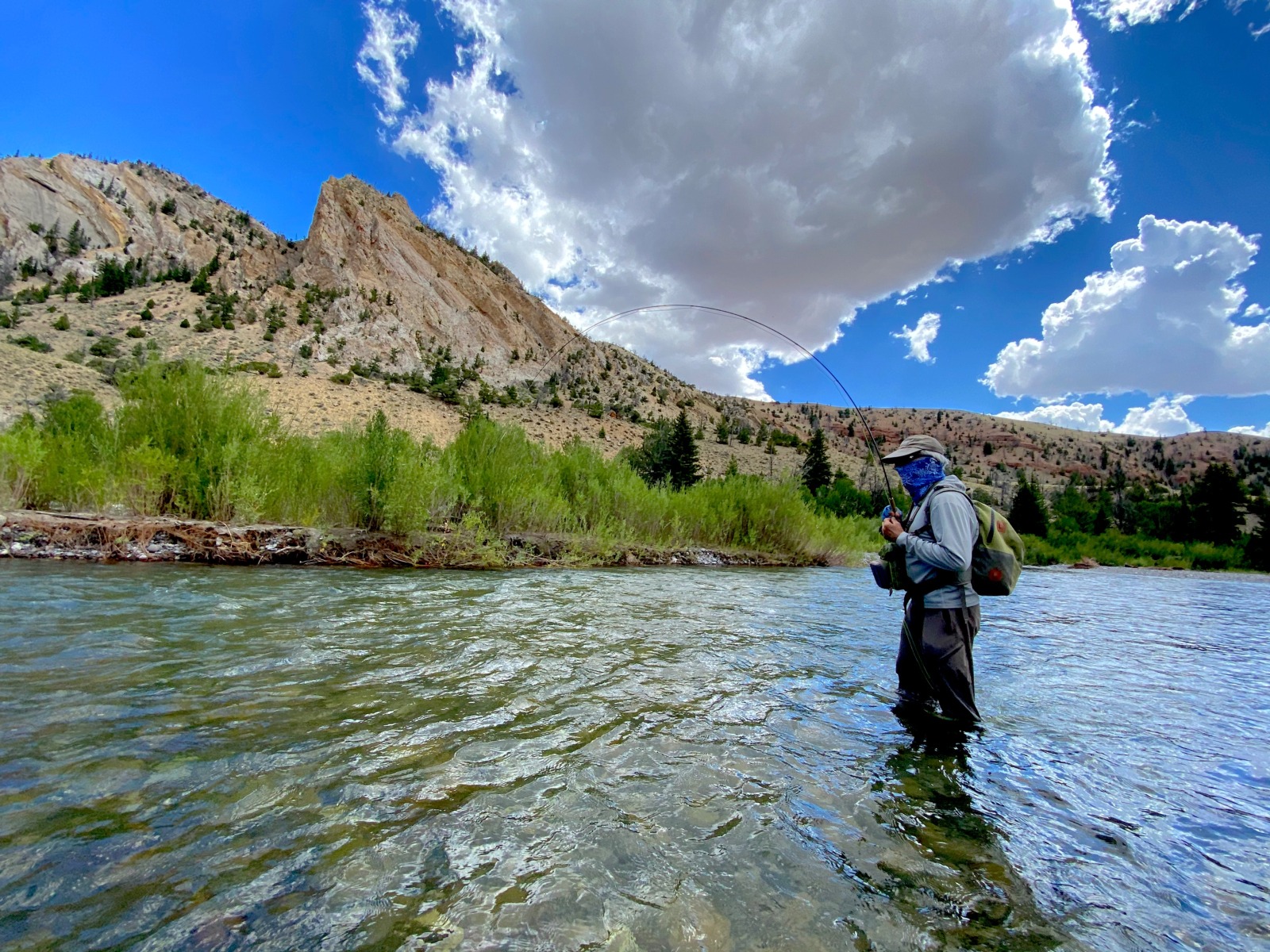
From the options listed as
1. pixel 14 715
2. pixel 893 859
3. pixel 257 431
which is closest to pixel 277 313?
pixel 257 431

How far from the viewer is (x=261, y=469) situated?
997 cm

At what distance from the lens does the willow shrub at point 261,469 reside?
9.36 m

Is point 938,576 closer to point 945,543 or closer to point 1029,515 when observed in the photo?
point 945,543

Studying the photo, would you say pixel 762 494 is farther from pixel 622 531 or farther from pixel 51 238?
pixel 51 238

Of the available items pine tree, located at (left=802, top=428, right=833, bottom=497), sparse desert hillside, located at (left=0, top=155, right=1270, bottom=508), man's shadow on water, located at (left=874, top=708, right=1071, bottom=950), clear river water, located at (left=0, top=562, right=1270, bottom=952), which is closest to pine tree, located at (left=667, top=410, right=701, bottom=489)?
sparse desert hillside, located at (left=0, top=155, right=1270, bottom=508)

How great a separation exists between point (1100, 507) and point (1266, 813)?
5716 centimetres

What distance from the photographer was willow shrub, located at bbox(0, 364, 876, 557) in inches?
368

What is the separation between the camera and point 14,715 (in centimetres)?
285

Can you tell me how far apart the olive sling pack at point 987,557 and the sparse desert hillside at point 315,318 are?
1065 inches

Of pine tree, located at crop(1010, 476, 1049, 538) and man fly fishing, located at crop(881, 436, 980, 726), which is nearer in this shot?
man fly fishing, located at crop(881, 436, 980, 726)

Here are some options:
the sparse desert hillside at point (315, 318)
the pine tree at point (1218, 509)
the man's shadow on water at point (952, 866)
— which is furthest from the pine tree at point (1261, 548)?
the man's shadow on water at point (952, 866)

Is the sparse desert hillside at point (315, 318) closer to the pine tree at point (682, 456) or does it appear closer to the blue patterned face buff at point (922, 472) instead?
the pine tree at point (682, 456)

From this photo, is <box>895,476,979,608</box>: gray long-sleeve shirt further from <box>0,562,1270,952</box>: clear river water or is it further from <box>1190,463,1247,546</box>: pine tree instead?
<box>1190,463,1247,546</box>: pine tree

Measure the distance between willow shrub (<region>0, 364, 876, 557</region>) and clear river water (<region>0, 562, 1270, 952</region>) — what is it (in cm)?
467
